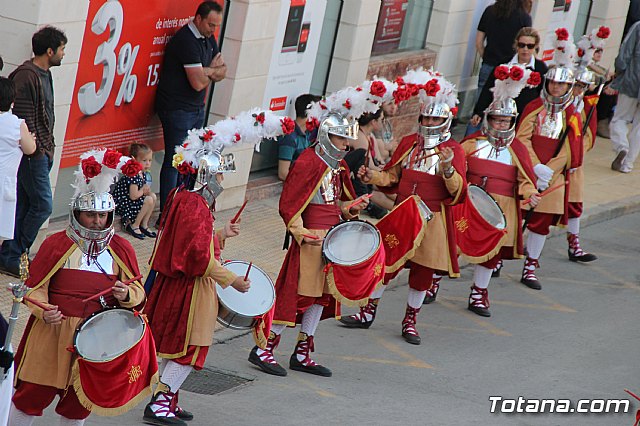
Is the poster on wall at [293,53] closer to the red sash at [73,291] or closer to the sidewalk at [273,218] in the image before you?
the sidewalk at [273,218]

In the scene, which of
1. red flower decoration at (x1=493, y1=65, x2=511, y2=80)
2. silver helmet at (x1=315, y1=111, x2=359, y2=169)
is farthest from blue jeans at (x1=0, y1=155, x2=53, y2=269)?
red flower decoration at (x1=493, y1=65, x2=511, y2=80)

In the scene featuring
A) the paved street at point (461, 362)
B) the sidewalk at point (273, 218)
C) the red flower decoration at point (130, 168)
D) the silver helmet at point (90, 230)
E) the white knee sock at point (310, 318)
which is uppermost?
the red flower decoration at point (130, 168)

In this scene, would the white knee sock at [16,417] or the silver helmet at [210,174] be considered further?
the silver helmet at [210,174]

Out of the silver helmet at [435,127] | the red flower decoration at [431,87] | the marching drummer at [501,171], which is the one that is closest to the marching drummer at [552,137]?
the marching drummer at [501,171]

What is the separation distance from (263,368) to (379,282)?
1124 mm

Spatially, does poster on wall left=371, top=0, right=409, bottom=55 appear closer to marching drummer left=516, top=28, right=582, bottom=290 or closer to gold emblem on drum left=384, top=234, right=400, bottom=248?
marching drummer left=516, top=28, right=582, bottom=290

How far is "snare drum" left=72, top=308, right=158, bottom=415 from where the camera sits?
7254mm

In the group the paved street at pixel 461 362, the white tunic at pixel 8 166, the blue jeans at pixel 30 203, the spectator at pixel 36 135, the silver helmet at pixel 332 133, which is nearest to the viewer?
the paved street at pixel 461 362

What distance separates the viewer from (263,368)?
32.4 ft

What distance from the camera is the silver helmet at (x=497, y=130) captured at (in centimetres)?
1152

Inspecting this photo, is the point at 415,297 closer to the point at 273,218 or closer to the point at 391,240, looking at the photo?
the point at 391,240

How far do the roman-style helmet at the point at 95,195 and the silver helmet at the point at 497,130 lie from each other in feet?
15.6

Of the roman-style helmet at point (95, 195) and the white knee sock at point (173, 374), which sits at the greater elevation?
the roman-style helmet at point (95, 195)

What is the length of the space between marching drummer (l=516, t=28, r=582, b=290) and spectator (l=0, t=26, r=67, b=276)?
4818 millimetres
